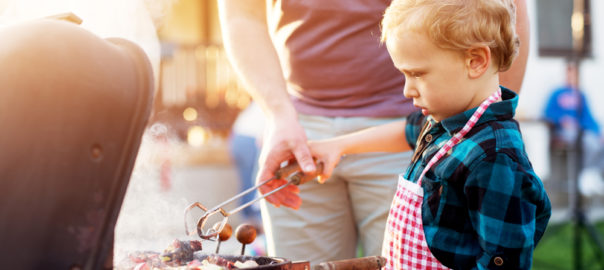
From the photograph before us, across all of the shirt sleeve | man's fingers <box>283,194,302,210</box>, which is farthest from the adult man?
the shirt sleeve

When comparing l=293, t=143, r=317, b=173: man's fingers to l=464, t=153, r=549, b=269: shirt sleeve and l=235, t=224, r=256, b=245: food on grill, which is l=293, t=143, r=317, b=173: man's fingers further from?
l=464, t=153, r=549, b=269: shirt sleeve

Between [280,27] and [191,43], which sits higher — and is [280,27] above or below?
below

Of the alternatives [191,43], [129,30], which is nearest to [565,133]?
Answer: [191,43]

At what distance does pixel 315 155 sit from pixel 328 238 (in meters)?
0.38

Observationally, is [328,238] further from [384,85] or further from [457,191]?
[457,191]

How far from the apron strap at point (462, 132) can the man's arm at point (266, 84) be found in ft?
1.25

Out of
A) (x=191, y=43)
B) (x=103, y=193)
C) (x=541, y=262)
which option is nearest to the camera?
(x=103, y=193)

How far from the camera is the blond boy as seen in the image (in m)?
1.15

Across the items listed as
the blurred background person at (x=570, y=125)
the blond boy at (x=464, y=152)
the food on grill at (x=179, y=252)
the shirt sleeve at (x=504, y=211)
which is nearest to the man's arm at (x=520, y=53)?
the blond boy at (x=464, y=152)

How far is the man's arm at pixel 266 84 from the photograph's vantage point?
1624 millimetres

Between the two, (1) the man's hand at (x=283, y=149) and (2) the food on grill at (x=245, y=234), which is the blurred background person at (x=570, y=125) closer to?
(1) the man's hand at (x=283, y=149)

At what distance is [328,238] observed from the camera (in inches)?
75.0

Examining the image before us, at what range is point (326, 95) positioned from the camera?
6.16 ft

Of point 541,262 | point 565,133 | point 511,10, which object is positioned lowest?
point 541,262
